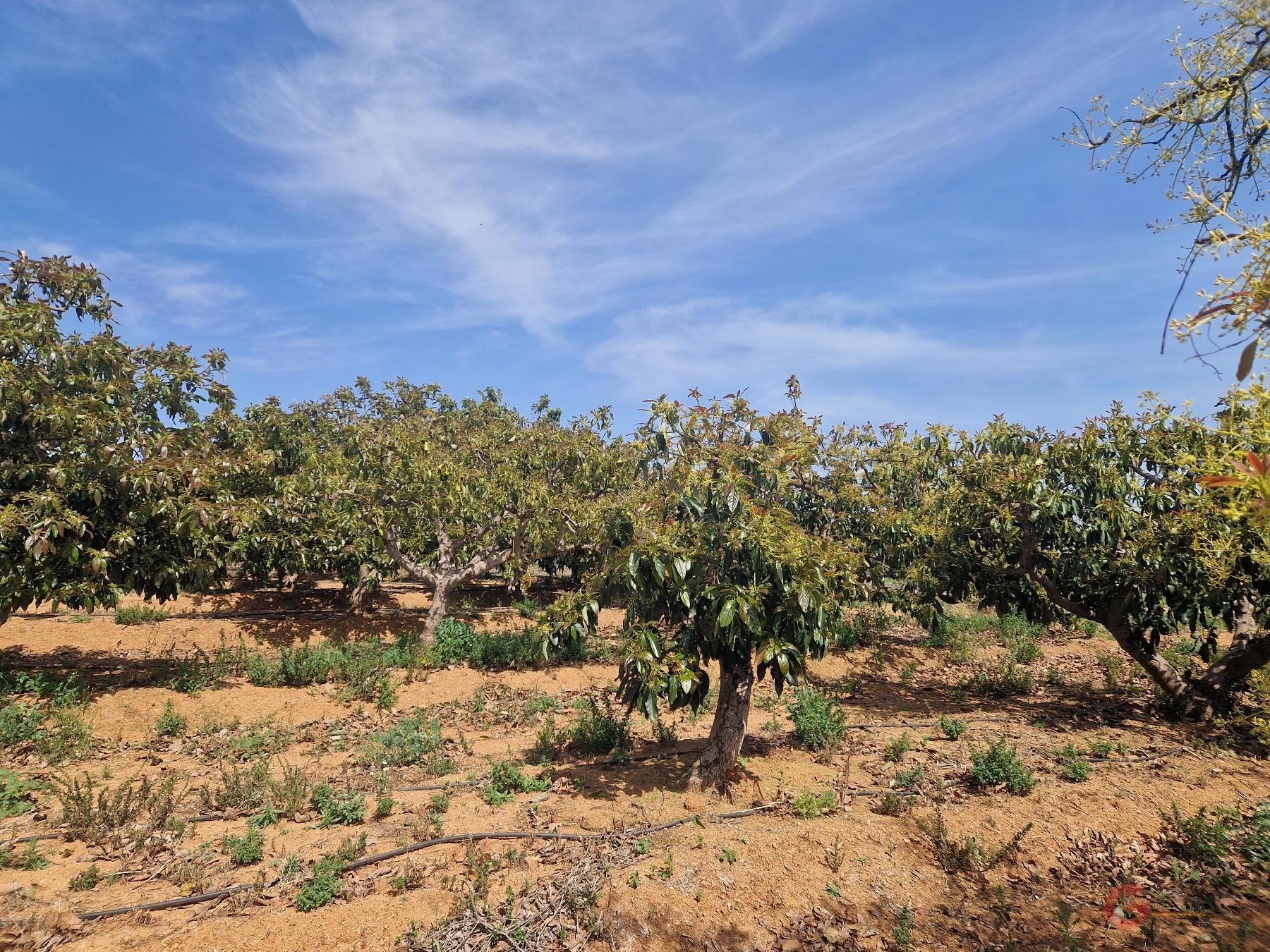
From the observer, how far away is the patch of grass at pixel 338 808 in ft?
21.1

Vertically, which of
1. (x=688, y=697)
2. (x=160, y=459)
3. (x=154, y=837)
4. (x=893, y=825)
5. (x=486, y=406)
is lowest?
(x=154, y=837)

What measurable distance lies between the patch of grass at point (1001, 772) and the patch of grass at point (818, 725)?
1.84 m

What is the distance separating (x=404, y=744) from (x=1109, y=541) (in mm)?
11306

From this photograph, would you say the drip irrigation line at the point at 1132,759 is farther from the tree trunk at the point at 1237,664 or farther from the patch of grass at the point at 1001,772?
the tree trunk at the point at 1237,664

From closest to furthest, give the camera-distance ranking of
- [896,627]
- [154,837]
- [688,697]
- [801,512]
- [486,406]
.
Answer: [154,837], [688,697], [801,512], [896,627], [486,406]

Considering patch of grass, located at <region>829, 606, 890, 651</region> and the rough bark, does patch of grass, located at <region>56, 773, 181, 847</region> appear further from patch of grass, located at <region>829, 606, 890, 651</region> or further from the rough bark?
patch of grass, located at <region>829, 606, 890, 651</region>

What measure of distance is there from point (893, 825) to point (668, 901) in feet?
8.81

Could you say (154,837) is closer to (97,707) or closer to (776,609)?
(97,707)

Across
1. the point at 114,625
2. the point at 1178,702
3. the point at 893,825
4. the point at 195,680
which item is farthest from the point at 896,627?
the point at 114,625

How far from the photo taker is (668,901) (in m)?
4.96

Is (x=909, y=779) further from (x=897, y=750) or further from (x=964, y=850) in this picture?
(x=964, y=850)

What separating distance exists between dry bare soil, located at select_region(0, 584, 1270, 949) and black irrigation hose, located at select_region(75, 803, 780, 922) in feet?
0.15

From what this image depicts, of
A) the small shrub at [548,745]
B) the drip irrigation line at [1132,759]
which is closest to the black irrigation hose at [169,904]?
the small shrub at [548,745]

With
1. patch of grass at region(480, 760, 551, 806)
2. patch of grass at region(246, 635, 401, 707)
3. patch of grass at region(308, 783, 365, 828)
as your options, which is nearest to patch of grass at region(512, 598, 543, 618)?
patch of grass at region(246, 635, 401, 707)
